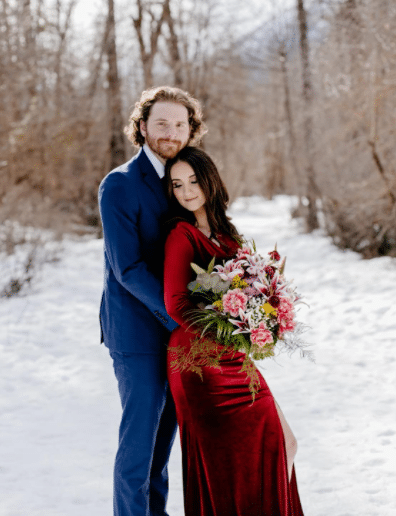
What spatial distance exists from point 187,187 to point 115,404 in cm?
309

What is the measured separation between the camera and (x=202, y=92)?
1977cm

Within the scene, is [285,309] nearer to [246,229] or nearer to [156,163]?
[156,163]

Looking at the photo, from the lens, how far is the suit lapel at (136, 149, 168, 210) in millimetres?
2635

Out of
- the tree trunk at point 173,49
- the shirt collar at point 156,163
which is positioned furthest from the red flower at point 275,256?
the tree trunk at point 173,49

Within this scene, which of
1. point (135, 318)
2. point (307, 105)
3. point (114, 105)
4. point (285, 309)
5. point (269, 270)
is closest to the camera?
point (285, 309)

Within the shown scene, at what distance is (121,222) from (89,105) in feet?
60.1

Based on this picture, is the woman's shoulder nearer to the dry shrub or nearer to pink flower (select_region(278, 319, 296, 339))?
pink flower (select_region(278, 319, 296, 339))

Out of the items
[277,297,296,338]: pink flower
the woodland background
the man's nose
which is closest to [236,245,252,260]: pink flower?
[277,297,296,338]: pink flower

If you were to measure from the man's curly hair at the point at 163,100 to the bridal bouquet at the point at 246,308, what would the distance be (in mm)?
904

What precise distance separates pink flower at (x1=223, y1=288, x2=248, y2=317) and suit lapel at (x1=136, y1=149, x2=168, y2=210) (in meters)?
0.64

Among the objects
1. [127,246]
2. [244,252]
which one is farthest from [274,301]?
[127,246]

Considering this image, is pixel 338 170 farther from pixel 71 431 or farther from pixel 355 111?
pixel 71 431

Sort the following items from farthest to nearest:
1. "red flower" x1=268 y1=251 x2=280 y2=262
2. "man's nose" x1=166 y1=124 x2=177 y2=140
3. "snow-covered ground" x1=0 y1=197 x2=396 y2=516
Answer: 1. "snow-covered ground" x1=0 y1=197 x2=396 y2=516
2. "man's nose" x1=166 y1=124 x2=177 y2=140
3. "red flower" x1=268 y1=251 x2=280 y2=262

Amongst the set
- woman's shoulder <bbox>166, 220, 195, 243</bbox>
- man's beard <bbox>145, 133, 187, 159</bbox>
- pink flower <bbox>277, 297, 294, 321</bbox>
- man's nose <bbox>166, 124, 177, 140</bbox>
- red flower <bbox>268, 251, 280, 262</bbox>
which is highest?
man's nose <bbox>166, 124, 177, 140</bbox>
